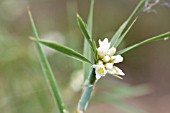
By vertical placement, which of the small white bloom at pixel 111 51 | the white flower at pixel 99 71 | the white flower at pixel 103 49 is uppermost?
the white flower at pixel 103 49

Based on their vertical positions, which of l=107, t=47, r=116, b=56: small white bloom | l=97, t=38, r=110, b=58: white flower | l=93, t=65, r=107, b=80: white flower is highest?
l=97, t=38, r=110, b=58: white flower

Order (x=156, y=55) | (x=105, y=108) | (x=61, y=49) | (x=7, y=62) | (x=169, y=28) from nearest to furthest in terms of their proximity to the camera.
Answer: (x=61, y=49) → (x=7, y=62) → (x=105, y=108) → (x=169, y=28) → (x=156, y=55)

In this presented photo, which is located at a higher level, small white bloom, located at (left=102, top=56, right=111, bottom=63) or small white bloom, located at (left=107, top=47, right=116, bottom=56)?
small white bloom, located at (left=107, top=47, right=116, bottom=56)

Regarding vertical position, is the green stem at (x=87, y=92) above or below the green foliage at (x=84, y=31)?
→ below

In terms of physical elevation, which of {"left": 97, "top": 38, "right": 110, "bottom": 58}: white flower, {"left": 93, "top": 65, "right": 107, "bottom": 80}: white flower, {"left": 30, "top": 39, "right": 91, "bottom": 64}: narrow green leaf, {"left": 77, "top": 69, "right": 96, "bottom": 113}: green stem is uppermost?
{"left": 97, "top": 38, "right": 110, "bottom": 58}: white flower

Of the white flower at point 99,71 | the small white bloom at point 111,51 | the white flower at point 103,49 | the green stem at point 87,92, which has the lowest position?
the white flower at point 99,71

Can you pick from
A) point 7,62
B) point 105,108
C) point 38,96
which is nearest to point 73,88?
point 38,96

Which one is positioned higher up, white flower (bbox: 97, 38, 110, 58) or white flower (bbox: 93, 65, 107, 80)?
white flower (bbox: 97, 38, 110, 58)

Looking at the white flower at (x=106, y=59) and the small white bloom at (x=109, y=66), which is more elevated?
the white flower at (x=106, y=59)

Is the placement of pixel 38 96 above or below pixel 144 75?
below

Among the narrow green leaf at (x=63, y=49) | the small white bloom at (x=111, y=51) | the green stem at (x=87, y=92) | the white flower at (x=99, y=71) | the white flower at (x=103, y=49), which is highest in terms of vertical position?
the white flower at (x=103, y=49)

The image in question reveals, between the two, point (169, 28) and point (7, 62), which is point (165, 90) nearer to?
point (169, 28)
